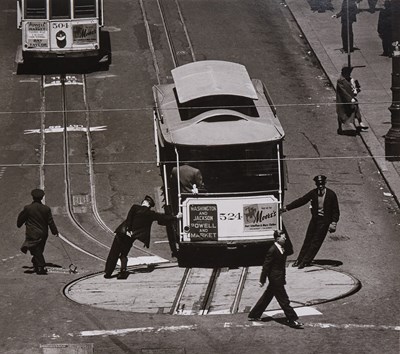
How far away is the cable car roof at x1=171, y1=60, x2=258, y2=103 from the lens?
2866 cm

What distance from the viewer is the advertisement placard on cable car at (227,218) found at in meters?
26.8

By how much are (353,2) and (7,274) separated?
70.5 ft

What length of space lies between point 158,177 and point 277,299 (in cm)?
1090

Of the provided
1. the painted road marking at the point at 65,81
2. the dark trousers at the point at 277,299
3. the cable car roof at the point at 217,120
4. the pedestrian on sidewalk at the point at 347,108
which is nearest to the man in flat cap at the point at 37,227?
the cable car roof at the point at 217,120

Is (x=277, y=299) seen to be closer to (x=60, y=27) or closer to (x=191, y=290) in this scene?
(x=191, y=290)

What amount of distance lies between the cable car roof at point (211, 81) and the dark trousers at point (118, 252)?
158 inches

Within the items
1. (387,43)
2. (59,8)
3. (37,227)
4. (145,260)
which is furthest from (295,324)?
(387,43)

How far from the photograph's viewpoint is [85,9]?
39.7 m

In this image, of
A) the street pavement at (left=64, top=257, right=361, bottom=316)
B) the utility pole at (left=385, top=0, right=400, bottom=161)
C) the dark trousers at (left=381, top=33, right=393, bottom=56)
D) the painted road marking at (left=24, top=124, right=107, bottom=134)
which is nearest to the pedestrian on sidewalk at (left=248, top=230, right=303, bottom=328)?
the street pavement at (left=64, top=257, right=361, bottom=316)

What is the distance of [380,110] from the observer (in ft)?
124

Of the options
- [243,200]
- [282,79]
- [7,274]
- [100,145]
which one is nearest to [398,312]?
[243,200]

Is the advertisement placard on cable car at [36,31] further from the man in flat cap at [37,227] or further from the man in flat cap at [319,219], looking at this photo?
the man in flat cap at [319,219]

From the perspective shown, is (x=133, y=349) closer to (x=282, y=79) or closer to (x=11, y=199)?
(x=11, y=199)

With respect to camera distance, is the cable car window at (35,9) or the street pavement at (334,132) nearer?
the street pavement at (334,132)
